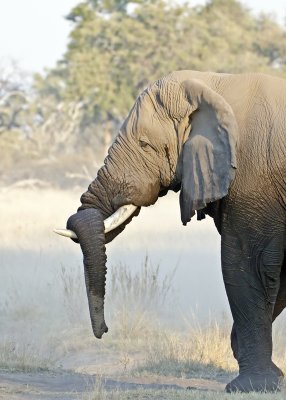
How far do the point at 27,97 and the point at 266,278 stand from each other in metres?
41.8

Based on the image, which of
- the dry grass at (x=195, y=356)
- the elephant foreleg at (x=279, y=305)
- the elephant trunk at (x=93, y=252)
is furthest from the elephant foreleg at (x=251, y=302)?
the dry grass at (x=195, y=356)

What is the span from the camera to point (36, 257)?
15289 mm

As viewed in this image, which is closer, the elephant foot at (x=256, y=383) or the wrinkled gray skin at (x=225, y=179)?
the wrinkled gray skin at (x=225, y=179)

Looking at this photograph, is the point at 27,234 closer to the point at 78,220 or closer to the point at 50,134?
the point at 78,220

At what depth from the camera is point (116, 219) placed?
7414 millimetres

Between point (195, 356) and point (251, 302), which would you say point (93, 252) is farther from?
point (195, 356)

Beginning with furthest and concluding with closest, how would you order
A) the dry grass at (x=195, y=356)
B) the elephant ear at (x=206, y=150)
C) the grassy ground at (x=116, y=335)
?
the dry grass at (x=195, y=356) → the grassy ground at (x=116, y=335) → the elephant ear at (x=206, y=150)

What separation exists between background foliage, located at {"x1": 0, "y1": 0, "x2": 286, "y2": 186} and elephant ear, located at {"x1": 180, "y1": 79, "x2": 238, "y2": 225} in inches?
1234

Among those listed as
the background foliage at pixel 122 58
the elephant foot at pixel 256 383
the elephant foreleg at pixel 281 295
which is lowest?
the background foliage at pixel 122 58

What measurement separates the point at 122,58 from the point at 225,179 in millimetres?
34744

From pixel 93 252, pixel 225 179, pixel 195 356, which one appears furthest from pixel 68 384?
pixel 195 356

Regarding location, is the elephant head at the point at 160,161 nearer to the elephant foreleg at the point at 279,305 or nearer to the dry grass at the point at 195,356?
the elephant foreleg at the point at 279,305

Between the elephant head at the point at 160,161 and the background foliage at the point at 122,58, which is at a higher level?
the elephant head at the point at 160,161

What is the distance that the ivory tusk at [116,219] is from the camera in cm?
734
